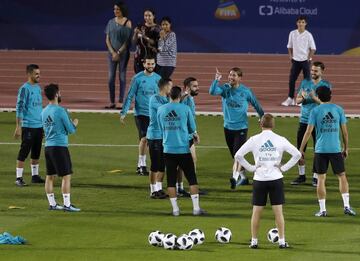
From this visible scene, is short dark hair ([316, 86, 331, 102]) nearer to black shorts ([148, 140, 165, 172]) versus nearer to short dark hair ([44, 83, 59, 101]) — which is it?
black shorts ([148, 140, 165, 172])

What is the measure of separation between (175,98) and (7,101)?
1634 cm

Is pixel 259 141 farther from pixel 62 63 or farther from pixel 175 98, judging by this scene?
pixel 62 63

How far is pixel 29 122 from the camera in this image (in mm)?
21156

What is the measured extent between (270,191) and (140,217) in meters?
2.93

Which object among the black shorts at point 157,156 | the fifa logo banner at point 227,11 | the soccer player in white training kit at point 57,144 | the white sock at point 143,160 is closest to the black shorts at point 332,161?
the black shorts at point 157,156

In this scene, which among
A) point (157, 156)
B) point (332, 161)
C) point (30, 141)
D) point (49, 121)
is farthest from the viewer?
point (30, 141)

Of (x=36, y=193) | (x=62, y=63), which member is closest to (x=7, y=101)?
(x=62, y=63)

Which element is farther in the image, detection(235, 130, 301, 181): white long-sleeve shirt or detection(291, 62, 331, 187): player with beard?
detection(291, 62, 331, 187): player with beard

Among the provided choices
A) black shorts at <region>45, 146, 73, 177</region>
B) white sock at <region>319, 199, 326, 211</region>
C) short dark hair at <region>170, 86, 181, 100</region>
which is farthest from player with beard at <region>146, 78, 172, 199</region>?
white sock at <region>319, 199, 326, 211</region>

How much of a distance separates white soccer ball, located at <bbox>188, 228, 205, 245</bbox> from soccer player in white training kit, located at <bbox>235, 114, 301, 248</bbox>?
68 cm

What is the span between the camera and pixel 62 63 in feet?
128

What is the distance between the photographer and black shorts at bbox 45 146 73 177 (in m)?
18.7

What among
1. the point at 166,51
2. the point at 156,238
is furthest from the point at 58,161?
the point at 166,51

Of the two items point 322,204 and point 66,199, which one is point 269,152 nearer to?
point 322,204
